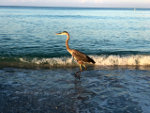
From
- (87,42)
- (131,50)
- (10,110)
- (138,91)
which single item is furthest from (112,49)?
(10,110)

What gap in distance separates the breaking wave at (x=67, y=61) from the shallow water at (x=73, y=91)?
148 cm

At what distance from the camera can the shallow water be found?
6.28 metres

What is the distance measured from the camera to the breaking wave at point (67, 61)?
12.2 meters

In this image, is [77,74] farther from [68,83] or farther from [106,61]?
[106,61]

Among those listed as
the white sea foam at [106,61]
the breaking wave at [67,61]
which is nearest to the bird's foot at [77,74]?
the breaking wave at [67,61]

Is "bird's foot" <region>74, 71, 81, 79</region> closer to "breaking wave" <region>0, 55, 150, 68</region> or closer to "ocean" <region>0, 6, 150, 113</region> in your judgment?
"ocean" <region>0, 6, 150, 113</region>

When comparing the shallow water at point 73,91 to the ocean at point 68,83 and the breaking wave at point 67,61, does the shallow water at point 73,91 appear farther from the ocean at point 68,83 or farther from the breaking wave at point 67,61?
the breaking wave at point 67,61

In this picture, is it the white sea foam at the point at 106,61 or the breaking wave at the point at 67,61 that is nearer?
the breaking wave at the point at 67,61

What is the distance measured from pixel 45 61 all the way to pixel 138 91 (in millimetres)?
6570

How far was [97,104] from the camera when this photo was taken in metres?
6.57

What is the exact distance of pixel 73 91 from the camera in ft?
25.1

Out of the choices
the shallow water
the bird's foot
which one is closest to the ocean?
the shallow water

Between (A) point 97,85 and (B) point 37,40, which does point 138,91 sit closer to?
(A) point 97,85

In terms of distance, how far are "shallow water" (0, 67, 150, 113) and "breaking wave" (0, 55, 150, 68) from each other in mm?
1475
